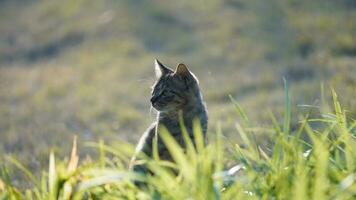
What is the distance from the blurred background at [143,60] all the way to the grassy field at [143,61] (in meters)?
0.04

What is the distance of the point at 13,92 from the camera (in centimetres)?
1881


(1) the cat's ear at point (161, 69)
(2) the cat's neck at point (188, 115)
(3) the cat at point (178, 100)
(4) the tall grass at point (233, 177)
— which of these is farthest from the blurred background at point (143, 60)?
(4) the tall grass at point (233, 177)

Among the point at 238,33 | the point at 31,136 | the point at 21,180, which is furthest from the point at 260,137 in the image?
the point at 238,33

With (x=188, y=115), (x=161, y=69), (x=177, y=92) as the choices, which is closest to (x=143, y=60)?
(x=161, y=69)

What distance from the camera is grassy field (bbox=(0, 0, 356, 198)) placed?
12.8m

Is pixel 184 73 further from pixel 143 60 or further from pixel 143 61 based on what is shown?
pixel 143 60

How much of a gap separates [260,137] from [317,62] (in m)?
7.02

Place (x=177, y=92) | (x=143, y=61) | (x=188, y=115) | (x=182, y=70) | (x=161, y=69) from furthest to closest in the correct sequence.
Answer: (x=143, y=61) < (x=161, y=69) < (x=177, y=92) < (x=182, y=70) < (x=188, y=115)

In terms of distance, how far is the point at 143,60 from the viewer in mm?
19766

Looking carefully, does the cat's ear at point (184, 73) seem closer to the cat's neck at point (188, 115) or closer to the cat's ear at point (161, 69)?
the cat's neck at point (188, 115)

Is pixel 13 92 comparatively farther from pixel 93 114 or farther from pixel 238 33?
pixel 238 33

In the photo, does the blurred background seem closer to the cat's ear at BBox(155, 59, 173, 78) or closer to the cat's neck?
the cat's ear at BBox(155, 59, 173, 78)

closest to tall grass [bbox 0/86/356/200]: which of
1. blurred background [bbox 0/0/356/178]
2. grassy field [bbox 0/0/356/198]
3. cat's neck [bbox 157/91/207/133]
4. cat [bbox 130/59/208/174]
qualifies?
cat's neck [bbox 157/91/207/133]

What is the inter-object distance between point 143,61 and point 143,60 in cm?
11
